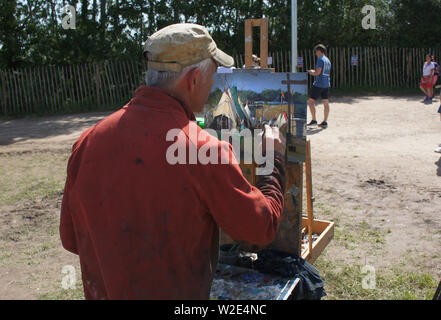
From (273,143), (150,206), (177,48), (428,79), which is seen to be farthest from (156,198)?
(428,79)

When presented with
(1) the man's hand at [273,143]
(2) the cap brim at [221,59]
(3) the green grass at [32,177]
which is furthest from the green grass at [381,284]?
(3) the green grass at [32,177]

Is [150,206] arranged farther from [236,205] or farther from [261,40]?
[261,40]

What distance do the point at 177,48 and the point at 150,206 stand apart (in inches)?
22.7

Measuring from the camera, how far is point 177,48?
1.49 meters

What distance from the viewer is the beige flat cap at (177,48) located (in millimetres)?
1491

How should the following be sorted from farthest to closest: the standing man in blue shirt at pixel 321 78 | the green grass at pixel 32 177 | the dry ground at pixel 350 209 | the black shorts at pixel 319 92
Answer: the black shorts at pixel 319 92, the standing man in blue shirt at pixel 321 78, the green grass at pixel 32 177, the dry ground at pixel 350 209

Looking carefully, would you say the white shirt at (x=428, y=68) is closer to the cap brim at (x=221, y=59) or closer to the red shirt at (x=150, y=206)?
the cap brim at (x=221, y=59)

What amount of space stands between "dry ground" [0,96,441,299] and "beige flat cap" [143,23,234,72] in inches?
84.6

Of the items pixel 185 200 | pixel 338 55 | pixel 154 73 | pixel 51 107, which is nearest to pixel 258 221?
pixel 185 200

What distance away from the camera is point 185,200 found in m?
1.37

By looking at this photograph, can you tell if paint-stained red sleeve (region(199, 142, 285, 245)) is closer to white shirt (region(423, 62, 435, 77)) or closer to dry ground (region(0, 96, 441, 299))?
dry ground (region(0, 96, 441, 299))

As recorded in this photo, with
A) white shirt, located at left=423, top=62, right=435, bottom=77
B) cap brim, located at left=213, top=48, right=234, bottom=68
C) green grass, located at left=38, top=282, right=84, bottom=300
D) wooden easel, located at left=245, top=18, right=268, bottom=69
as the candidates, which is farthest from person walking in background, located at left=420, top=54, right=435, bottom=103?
cap brim, located at left=213, top=48, right=234, bottom=68

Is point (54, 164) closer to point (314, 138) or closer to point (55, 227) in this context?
point (55, 227)

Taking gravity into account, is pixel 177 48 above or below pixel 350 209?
above
